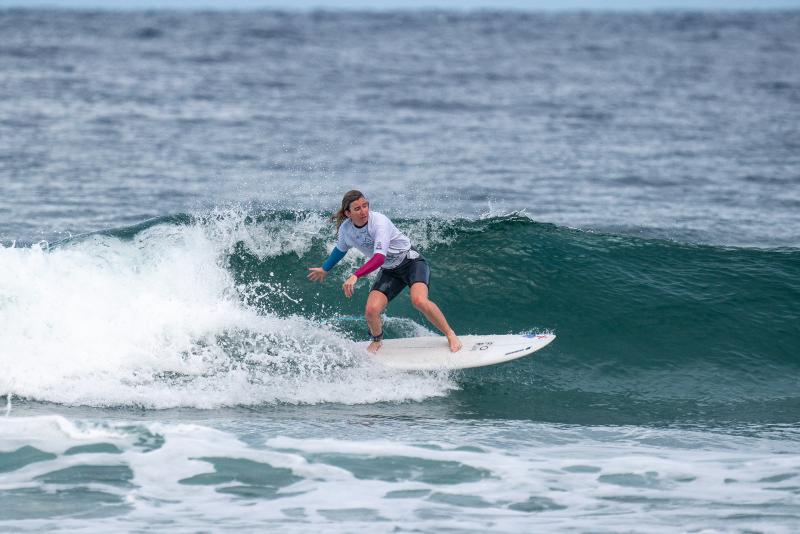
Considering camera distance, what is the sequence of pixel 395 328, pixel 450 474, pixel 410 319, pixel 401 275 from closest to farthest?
pixel 450 474 < pixel 401 275 < pixel 395 328 < pixel 410 319

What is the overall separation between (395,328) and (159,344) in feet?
9.92

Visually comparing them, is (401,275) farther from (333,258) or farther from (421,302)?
(333,258)

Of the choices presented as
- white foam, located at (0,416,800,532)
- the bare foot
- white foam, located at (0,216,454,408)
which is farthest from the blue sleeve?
white foam, located at (0,416,800,532)

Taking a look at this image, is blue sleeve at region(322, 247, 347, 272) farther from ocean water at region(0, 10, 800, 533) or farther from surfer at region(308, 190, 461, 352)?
ocean water at region(0, 10, 800, 533)

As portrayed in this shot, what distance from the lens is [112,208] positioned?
729 inches

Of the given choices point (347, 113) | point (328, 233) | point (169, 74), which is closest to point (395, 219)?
point (328, 233)

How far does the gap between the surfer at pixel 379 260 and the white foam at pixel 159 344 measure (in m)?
0.73

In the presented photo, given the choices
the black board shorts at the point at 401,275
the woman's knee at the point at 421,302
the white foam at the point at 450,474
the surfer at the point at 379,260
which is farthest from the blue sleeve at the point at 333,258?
the white foam at the point at 450,474

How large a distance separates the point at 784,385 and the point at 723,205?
356 inches

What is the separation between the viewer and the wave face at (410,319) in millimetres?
10727

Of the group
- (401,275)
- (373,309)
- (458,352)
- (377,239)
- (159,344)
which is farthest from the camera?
(159,344)

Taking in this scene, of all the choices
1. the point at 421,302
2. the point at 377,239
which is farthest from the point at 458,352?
the point at 377,239

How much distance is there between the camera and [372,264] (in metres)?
10.1

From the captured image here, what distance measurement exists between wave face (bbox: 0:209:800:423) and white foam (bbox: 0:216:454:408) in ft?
0.07
